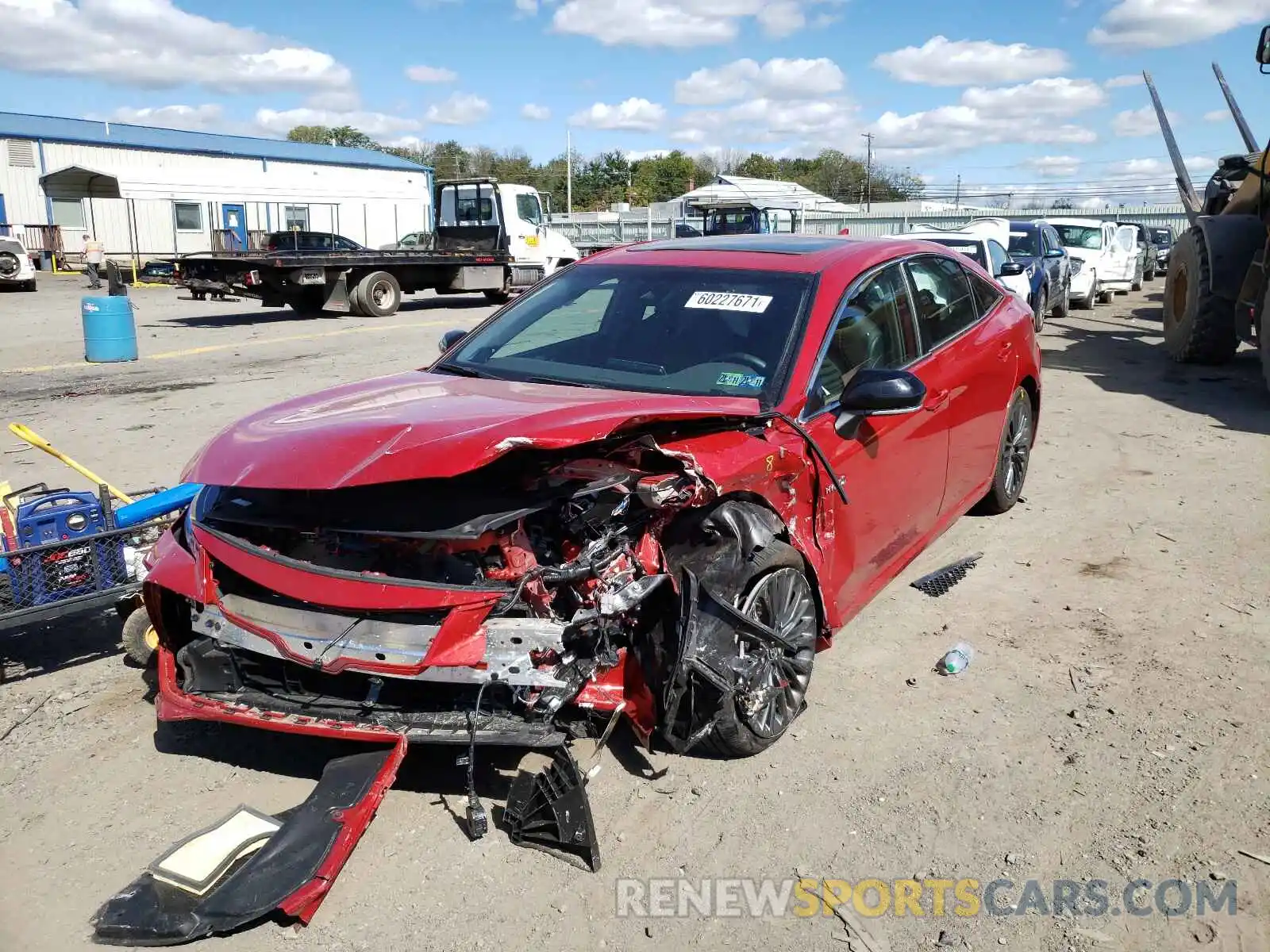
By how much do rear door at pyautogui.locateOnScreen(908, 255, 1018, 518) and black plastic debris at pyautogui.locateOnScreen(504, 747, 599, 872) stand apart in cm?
251

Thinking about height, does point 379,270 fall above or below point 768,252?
below

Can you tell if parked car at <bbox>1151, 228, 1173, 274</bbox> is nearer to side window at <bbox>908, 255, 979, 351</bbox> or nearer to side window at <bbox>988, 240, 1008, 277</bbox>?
side window at <bbox>988, 240, 1008, 277</bbox>

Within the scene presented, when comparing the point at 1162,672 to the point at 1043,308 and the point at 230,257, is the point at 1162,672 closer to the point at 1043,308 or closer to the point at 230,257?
the point at 1043,308

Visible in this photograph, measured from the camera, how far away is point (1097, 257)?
20.3 m

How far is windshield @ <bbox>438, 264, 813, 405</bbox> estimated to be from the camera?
13.2 ft

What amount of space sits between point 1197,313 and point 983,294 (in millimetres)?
6949

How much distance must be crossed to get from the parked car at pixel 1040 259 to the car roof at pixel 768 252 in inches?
480

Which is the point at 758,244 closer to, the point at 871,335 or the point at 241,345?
the point at 871,335

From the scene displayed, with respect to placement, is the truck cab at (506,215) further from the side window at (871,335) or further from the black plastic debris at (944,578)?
the side window at (871,335)

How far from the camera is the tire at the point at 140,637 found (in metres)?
4.20

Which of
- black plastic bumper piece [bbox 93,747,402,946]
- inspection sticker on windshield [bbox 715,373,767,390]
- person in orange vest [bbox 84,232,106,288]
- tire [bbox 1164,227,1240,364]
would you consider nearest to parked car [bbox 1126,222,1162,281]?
tire [bbox 1164,227,1240,364]

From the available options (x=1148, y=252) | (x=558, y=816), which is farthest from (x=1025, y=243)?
(x=558, y=816)

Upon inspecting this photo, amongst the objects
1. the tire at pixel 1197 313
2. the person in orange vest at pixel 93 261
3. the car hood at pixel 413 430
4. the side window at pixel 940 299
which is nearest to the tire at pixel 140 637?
the car hood at pixel 413 430

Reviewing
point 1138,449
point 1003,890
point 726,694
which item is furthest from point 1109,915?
point 1138,449
